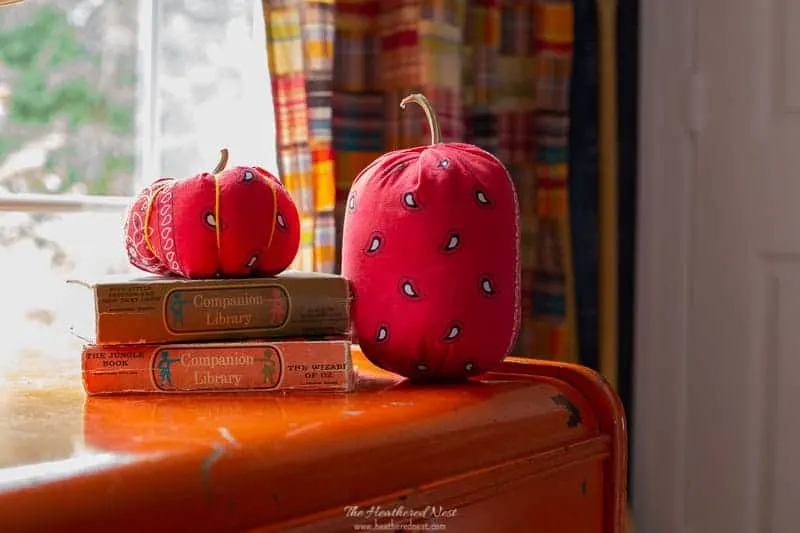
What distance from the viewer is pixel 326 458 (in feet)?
2.15

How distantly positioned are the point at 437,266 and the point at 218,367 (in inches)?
8.2

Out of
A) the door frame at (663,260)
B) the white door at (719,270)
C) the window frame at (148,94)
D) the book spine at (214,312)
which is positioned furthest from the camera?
the door frame at (663,260)

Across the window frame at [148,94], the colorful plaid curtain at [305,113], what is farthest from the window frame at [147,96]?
the colorful plaid curtain at [305,113]

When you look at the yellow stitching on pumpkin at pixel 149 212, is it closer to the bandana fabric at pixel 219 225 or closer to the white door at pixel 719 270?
the bandana fabric at pixel 219 225

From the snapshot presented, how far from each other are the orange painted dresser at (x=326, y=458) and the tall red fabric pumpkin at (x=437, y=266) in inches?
1.5

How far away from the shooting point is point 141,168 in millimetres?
1531

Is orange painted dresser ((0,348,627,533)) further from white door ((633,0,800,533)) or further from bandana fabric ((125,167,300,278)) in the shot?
white door ((633,0,800,533))

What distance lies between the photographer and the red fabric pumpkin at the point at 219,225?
0.84 m

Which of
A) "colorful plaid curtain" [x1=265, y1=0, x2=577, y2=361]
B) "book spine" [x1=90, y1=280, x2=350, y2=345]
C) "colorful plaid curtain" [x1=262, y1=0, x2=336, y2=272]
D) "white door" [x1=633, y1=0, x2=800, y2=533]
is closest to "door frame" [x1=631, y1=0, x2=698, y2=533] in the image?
"white door" [x1=633, y1=0, x2=800, y2=533]

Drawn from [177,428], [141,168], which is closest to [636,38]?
[141,168]

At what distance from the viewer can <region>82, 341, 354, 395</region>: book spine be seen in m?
0.81

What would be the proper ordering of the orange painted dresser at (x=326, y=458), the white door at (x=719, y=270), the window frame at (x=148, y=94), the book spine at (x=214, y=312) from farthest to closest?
1. the white door at (x=719, y=270)
2. the window frame at (x=148, y=94)
3. the book spine at (x=214, y=312)
4. the orange painted dresser at (x=326, y=458)

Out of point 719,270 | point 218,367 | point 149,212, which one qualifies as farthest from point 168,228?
point 719,270

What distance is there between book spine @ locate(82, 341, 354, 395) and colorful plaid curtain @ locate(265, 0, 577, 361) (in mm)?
628
